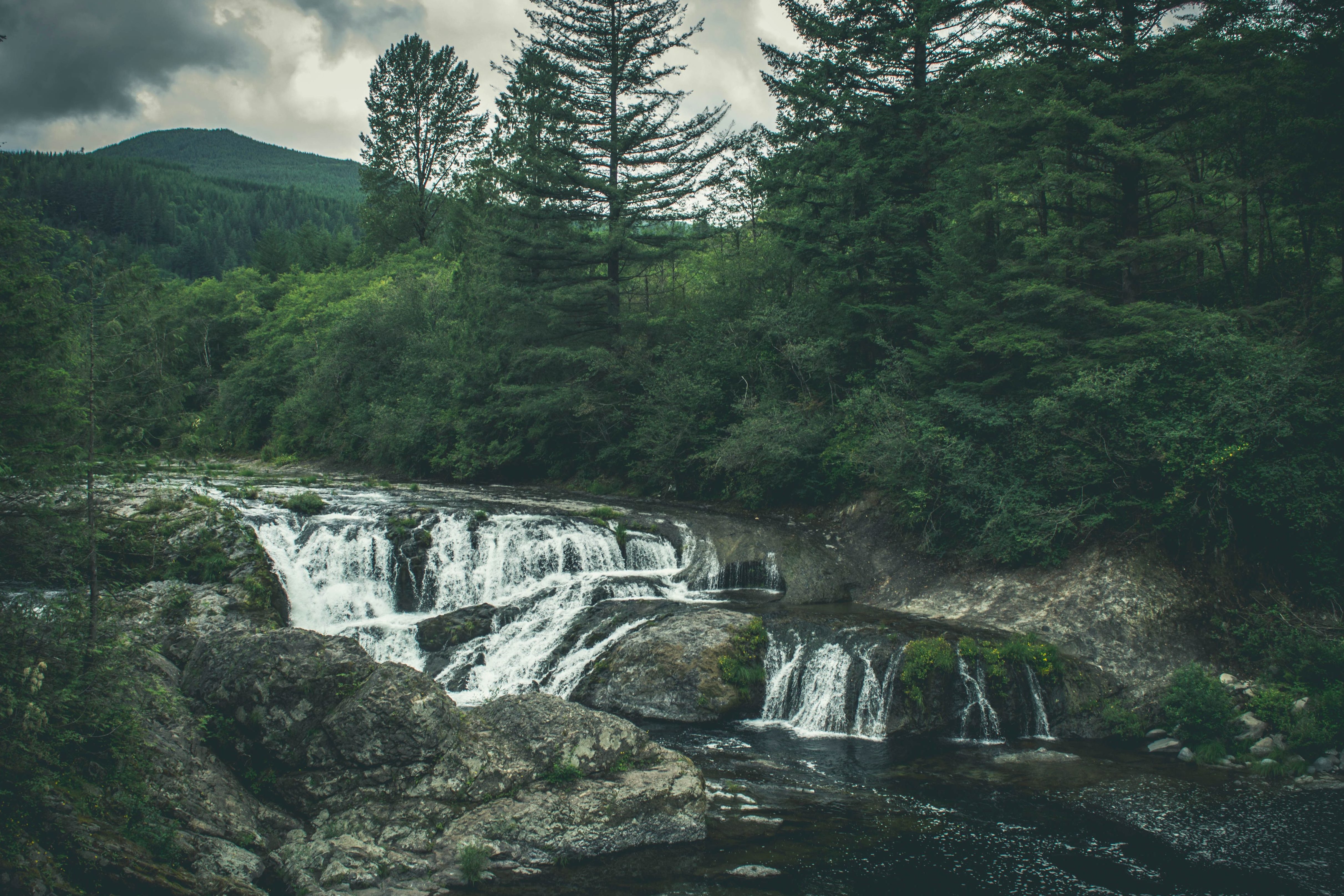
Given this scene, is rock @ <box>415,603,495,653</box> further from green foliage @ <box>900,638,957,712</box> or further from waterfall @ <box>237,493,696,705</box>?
green foliage @ <box>900,638,957,712</box>

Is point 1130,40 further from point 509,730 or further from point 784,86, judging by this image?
point 509,730

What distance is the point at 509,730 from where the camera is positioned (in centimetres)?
862

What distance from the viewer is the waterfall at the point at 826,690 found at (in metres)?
11.4

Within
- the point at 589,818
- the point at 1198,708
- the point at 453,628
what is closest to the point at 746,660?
the point at 589,818

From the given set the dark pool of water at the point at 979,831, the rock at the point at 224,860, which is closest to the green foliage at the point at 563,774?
the dark pool of water at the point at 979,831

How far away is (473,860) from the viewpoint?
690 centimetres

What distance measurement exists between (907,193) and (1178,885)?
56.8 feet

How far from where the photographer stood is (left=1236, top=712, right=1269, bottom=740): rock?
33.9ft

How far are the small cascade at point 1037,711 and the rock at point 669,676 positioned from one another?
448 centimetres

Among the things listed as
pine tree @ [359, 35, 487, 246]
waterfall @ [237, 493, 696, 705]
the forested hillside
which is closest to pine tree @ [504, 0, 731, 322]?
waterfall @ [237, 493, 696, 705]

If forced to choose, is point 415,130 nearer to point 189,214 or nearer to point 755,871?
point 755,871

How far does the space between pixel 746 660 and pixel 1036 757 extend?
14.9 ft

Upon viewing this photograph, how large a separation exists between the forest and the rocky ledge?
7.59 ft

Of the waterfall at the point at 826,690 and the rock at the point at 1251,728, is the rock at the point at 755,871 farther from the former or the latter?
the rock at the point at 1251,728
